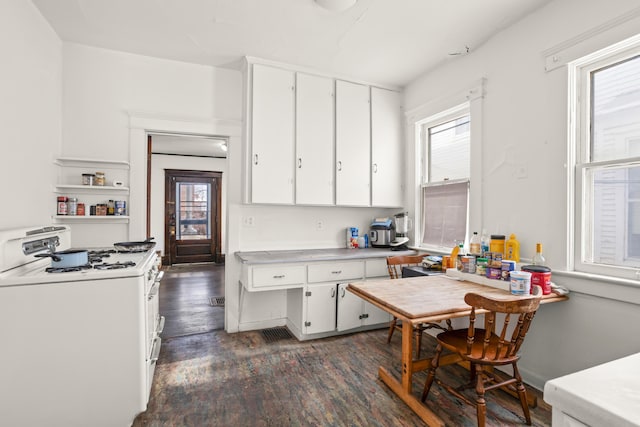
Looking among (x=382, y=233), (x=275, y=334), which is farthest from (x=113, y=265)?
(x=382, y=233)

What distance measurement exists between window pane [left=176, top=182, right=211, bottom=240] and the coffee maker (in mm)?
5090

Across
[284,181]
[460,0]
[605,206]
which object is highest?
[460,0]

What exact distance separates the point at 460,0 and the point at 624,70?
1.13 metres

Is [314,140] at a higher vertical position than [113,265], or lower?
higher

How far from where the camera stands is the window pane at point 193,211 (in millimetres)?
Result: 7285

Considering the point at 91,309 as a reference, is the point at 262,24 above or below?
above

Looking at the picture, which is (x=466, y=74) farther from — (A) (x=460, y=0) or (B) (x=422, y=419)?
(B) (x=422, y=419)

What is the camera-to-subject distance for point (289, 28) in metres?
2.66

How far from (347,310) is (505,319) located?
67.8 inches

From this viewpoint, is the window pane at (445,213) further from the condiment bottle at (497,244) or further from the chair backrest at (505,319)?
the chair backrest at (505,319)

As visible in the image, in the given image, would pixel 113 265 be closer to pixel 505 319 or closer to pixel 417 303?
pixel 417 303

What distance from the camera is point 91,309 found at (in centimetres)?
172

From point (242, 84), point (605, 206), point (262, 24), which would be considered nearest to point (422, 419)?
point (605, 206)

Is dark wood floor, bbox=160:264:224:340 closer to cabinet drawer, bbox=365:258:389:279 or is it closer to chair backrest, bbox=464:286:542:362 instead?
cabinet drawer, bbox=365:258:389:279
